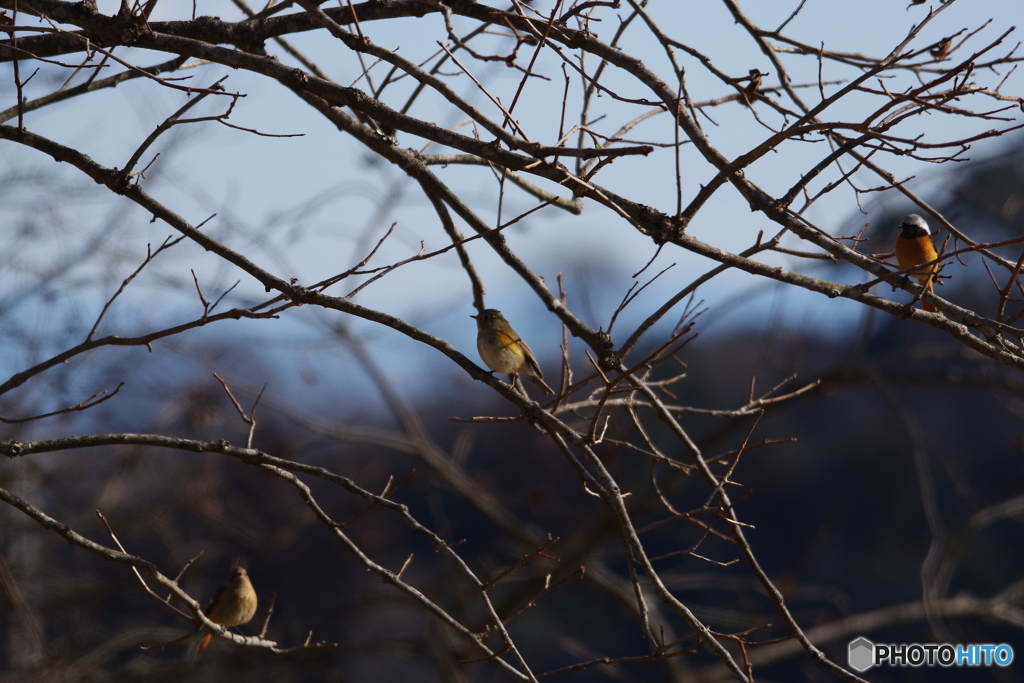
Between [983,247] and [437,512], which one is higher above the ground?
[983,247]

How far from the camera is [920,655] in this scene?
7.63m

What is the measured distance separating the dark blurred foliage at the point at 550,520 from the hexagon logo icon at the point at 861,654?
361 millimetres

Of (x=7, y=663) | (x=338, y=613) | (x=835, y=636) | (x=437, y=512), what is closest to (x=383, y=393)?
(x=437, y=512)

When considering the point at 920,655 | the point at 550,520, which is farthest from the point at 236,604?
the point at 550,520

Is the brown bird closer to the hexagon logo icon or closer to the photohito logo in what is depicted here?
the photohito logo

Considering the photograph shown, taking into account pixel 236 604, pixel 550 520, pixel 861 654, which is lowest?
pixel 861 654

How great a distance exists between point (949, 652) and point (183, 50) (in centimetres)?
805

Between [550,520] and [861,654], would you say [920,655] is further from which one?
[550,520]

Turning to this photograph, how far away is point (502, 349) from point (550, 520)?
752 centimetres

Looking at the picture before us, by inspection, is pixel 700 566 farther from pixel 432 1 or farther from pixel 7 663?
pixel 432 1

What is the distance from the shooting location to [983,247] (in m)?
2.16

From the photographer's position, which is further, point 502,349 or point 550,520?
point 550,520

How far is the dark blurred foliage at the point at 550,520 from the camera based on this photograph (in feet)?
23.4

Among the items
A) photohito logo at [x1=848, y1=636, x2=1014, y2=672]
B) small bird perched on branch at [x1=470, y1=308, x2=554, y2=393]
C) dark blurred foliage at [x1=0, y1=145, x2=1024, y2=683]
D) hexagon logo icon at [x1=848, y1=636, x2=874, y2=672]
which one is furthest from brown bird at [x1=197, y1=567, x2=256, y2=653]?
hexagon logo icon at [x1=848, y1=636, x2=874, y2=672]
